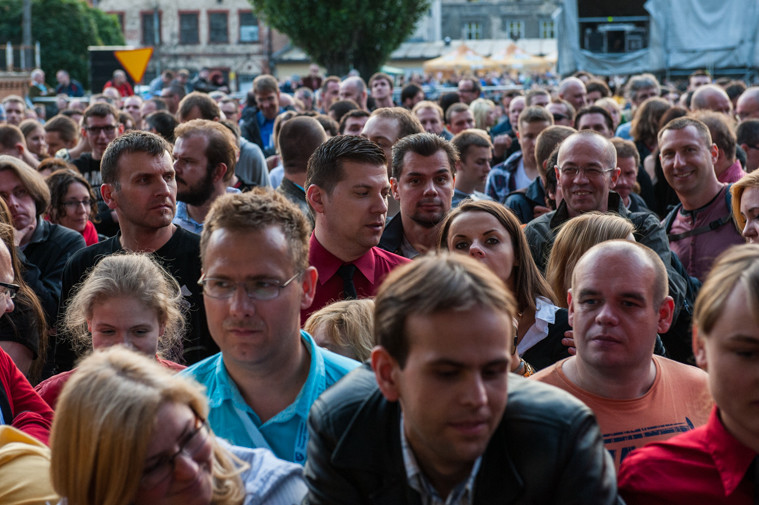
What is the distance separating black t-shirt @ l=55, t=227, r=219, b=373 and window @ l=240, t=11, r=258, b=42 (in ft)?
211

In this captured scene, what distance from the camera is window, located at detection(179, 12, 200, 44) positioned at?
67688 millimetres

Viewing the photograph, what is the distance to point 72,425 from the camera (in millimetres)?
2395

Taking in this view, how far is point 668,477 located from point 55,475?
5.32 ft

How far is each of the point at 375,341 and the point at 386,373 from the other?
0.12 metres

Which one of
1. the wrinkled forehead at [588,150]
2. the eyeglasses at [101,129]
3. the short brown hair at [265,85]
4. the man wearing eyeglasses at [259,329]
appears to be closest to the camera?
the man wearing eyeglasses at [259,329]

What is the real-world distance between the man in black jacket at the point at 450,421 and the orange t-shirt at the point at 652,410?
0.84 m

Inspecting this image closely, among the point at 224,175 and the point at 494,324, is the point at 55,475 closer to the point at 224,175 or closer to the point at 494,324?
the point at 494,324

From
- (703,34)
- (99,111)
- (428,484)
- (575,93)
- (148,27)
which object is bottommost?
(428,484)

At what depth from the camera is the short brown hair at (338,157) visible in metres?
4.60

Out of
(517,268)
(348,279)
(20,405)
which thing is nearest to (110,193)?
(348,279)

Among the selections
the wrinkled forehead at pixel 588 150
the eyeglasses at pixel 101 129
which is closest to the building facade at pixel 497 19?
the eyeglasses at pixel 101 129

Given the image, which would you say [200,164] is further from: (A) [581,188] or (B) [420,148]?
(A) [581,188]

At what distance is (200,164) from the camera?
5.99m

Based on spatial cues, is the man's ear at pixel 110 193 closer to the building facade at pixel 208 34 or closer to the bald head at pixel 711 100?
the bald head at pixel 711 100
